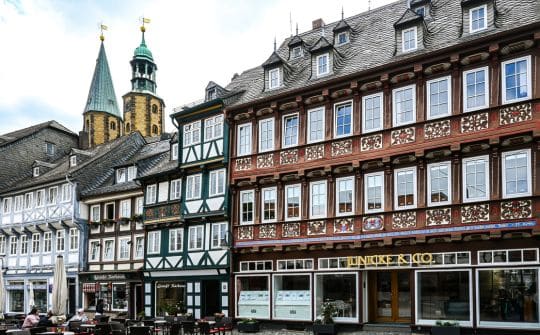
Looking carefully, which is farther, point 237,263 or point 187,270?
point 187,270

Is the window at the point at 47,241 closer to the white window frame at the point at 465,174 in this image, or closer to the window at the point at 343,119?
the window at the point at 343,119

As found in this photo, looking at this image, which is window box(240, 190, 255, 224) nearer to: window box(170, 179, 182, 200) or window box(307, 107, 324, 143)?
window box(307, 107, 324, 143)

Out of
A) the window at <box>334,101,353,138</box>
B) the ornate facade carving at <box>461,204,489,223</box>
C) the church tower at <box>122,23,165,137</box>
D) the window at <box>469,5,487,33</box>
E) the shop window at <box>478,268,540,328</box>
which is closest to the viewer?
the shop window at <box>478,268,540,328</box>

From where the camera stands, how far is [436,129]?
79.3 feet

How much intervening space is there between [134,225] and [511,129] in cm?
2293

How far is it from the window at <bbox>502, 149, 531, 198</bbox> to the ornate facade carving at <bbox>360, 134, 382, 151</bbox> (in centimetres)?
486

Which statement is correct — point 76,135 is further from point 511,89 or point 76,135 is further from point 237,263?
point 511,89

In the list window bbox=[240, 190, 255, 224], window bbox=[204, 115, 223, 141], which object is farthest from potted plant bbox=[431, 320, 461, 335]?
window bbox=[204, 115, 223, 141]

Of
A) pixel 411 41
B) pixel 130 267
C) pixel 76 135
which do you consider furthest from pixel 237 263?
pixel 76 135

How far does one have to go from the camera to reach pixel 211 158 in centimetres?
3247

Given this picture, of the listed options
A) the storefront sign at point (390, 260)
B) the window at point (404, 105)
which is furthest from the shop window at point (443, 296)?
the window at point (404, 105)

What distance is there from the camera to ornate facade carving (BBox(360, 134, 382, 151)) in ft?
84.5

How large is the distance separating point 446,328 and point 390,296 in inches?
125

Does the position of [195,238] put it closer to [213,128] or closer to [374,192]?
[213,128]
